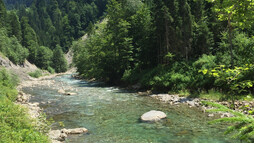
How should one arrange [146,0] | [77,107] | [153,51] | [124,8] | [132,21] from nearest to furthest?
[77,107] → [153,51] → [132,21] → [124,8] → [146,0]

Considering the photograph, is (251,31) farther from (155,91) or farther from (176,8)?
(155,91)

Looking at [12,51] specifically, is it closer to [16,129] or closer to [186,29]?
[186,29]

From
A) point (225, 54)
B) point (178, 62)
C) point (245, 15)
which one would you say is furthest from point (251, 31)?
point (245, 15)

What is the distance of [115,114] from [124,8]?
105 feet

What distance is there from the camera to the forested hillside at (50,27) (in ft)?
289

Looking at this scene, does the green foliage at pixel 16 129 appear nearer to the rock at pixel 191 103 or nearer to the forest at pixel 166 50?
the forest at pixel 166 50

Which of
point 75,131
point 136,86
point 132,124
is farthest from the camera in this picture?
point 136,86

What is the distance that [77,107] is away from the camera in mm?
19359

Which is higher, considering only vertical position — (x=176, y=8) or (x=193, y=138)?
(x=176, y=8)

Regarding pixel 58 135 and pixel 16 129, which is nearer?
pixel 16 129

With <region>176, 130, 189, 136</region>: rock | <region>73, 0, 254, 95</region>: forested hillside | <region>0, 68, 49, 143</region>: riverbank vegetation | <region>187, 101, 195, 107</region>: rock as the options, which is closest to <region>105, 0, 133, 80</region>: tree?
<region>73, 0, 254, 95</region>: forested hillside

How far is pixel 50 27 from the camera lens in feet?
533

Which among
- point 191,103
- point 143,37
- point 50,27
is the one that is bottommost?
point 191,103

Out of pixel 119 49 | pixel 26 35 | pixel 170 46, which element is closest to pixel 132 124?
pixel 170 46
